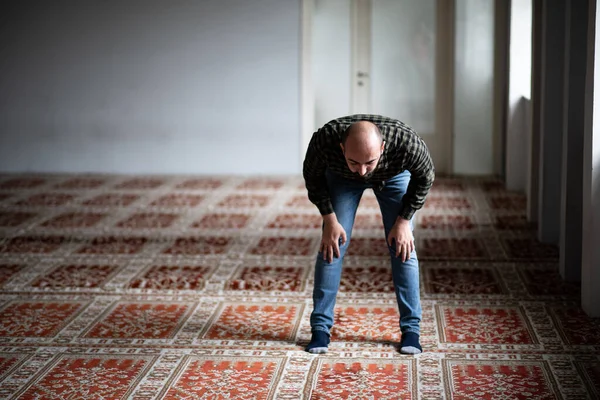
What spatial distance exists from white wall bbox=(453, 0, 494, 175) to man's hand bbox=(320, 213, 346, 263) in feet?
21.2

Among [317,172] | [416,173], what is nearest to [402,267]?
[416,173]

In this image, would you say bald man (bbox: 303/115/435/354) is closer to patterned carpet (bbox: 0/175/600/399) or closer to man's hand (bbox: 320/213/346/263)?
man's hand (bbox: 320/213/346/263)

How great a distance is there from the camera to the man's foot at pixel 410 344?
4109mm

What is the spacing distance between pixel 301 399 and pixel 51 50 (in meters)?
8.17

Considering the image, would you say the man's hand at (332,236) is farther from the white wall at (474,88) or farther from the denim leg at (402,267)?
the white wall at (474,88)

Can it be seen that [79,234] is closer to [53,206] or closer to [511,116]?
[53,206]

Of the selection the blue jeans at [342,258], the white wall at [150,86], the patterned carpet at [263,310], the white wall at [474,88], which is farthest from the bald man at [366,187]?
the white wall at [150,86]

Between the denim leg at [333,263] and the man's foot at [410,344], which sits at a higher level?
the denim leg at [333,263]

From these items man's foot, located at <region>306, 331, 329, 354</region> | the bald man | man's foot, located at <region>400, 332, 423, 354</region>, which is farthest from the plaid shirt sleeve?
man's foot, located at <region>400, 332, 423, 354</region>

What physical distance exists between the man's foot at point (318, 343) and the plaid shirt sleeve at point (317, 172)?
25.3 inches

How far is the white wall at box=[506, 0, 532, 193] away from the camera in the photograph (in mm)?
8586

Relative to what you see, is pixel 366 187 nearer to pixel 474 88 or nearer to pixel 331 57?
pixel 474 88

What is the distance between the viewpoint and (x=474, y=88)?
10.0 meters

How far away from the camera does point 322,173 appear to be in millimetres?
3904
